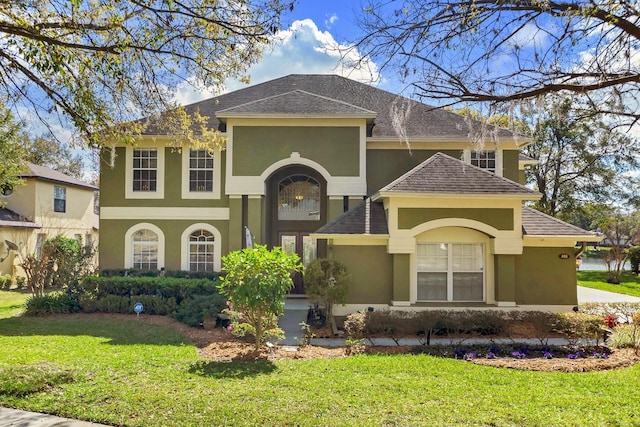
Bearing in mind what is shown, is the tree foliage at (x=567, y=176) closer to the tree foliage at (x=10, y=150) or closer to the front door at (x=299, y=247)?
the front door at (x=299, y=247)

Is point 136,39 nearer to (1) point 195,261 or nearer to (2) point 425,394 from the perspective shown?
(2) point 425,394

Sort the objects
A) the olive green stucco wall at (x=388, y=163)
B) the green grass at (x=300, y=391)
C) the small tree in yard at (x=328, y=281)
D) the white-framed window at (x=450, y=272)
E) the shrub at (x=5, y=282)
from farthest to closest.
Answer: the shrub at (x=5, y=282) < the olive green stucco wall at (x=388, y=163) < the white-framed window at (x=450, y=272) < the small tree in yard at (x=328, y=281) < the green grass at (x=300, y=391)

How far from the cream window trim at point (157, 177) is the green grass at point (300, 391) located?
27.1ft

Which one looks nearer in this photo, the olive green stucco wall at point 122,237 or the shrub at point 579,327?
the shrub at point 579,327

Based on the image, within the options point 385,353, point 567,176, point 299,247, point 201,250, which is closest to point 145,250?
point 201,250

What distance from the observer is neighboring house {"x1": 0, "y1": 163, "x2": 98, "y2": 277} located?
22.0m

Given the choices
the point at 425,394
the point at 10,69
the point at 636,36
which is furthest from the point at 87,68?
the point at 636,36

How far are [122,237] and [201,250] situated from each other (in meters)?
3.10

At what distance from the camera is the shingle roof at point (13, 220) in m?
21.3

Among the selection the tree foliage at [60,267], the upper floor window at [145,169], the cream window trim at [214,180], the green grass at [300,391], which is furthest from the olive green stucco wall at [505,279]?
the tree foliage at [60,267]

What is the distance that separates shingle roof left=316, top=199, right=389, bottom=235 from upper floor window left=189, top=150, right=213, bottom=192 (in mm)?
6204

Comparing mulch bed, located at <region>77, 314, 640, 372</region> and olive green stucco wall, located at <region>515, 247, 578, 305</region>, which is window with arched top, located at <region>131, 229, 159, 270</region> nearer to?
mulch bed, located at <region>77, 314, 640, 372</region>

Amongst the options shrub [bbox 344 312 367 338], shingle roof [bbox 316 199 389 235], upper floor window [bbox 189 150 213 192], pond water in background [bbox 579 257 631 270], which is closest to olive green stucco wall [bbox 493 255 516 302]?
shingle roof [bbox 316 199 389 235]

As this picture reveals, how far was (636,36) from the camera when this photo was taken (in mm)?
5633
